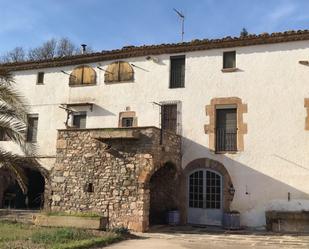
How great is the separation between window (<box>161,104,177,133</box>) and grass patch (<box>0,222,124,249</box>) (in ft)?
19.9

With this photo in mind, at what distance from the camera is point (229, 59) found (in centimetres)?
1750

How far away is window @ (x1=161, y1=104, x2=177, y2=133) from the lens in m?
18.0

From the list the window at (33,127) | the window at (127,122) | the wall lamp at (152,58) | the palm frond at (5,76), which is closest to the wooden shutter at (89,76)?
the window at (127,122)

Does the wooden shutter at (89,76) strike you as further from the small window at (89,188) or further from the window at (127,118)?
the small window at (89,188)

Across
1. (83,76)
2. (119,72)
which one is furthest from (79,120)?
(119,72)

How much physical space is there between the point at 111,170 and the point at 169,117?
384 centimetres

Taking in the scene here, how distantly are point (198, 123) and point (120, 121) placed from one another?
3.38 m

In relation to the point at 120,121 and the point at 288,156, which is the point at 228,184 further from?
the point at 120,121

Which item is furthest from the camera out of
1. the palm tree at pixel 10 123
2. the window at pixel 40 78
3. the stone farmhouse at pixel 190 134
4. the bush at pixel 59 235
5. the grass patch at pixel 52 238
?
the window at pixel 40 78

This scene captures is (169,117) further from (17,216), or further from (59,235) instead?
(59,235)

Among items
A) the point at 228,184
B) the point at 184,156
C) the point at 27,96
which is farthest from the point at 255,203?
the point at 27,96

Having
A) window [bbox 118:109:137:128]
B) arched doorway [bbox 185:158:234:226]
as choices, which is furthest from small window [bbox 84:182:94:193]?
arched doorway [bbox 185:158:234:226]

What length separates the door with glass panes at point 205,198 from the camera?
1689 centimetres

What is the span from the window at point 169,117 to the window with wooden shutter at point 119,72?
6.78ft
